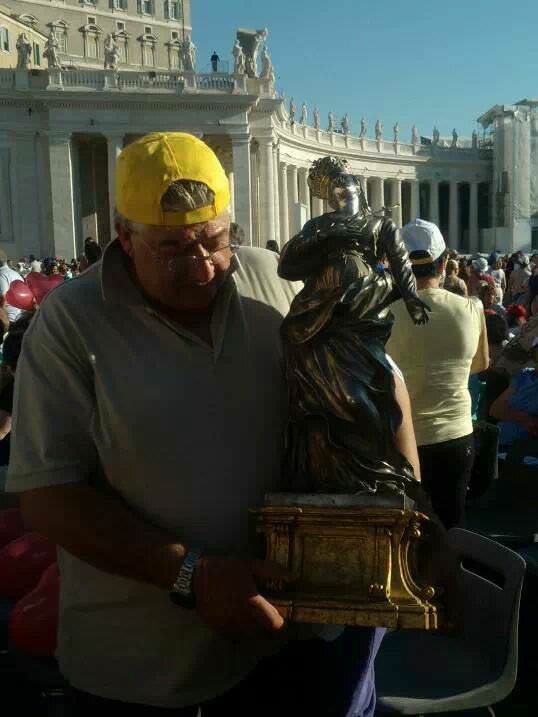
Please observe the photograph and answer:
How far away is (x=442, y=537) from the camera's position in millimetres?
1780

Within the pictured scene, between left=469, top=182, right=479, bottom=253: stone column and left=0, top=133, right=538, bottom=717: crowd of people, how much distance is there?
6900 centimetres

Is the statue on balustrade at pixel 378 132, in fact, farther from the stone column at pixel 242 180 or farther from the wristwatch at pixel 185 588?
the wristwatch at pixel 185 588

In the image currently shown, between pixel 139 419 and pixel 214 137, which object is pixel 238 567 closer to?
pixel 139 419

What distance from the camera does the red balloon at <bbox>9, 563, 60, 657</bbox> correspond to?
3264 millimetres

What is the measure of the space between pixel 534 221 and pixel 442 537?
221ft

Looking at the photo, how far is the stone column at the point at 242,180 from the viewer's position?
3778cm

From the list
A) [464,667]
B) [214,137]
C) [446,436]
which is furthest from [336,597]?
[214,137]

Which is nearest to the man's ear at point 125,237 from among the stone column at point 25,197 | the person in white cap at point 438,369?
the person in white cap at point 438,369

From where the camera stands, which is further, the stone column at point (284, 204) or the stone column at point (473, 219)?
the stone column at point (473, 219)

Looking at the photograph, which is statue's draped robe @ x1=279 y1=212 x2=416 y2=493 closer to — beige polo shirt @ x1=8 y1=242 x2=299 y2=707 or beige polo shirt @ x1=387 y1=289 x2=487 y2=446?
beige polo shirt @ x1=8 y1=242 x2=299 y2=707

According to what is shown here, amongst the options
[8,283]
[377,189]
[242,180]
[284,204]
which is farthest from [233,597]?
[377,189]

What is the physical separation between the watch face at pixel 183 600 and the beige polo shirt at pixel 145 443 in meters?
0.11

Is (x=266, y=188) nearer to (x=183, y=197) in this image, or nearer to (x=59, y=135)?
(x=59, y=135)

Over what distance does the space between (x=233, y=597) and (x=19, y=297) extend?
747 cm
